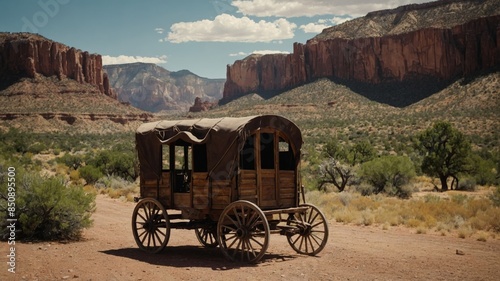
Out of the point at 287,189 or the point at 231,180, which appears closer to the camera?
the point at 231,180

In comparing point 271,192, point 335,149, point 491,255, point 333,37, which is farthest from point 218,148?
point 333,37

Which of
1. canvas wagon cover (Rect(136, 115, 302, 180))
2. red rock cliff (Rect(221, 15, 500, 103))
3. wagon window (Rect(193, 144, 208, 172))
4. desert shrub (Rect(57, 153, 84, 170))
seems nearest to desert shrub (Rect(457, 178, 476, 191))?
canvas wagon cover (Rect(136, 115, 302, 180))

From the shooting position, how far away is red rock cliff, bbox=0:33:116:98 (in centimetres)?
9106

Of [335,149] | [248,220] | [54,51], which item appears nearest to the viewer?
[248,220]

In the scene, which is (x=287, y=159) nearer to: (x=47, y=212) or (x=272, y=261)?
(x=272, y=261)

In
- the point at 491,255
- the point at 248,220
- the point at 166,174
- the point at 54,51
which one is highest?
the point at 54,51

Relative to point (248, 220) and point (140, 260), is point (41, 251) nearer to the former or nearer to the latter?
point (140, 260)

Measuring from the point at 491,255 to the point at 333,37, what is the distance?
10826 centimetres

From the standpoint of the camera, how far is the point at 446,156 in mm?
26766

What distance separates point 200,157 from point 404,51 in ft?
325

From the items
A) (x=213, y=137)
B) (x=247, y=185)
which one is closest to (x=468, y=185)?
(x=247, y=185)

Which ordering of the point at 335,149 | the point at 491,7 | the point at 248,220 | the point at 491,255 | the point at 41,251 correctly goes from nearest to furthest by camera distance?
the point at 248,220 < the point at 41,251 < the point at 491,255 < the point at 335,149 < the point at 491,7

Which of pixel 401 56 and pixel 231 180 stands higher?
pixel 401 56

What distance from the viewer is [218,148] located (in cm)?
904
